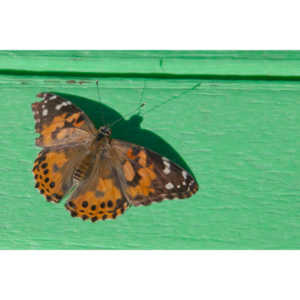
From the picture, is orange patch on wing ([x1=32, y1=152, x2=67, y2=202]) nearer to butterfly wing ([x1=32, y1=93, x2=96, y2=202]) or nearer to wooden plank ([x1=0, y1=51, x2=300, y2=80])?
butterfly wing ([x1=32, y1=93, x2=96, y2=202])

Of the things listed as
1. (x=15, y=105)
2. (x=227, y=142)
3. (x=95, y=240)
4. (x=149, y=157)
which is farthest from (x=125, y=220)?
(x=15, y=105)

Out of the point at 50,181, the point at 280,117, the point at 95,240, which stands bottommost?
the point at 95,240

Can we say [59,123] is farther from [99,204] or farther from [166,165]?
[166,165]

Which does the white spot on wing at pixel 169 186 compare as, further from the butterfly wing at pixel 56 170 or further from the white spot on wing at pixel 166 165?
the butterfly wing at pixel 56 170

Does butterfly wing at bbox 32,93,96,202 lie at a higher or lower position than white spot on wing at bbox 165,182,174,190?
higher

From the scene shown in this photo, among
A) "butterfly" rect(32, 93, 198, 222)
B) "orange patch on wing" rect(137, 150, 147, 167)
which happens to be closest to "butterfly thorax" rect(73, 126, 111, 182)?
"butterfly" rect(32, 93, 198, 222)

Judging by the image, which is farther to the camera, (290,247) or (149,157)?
(290,247)

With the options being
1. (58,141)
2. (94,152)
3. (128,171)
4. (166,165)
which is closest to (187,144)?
(166,165)

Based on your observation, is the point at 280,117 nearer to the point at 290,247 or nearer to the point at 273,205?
the point at 273,205
